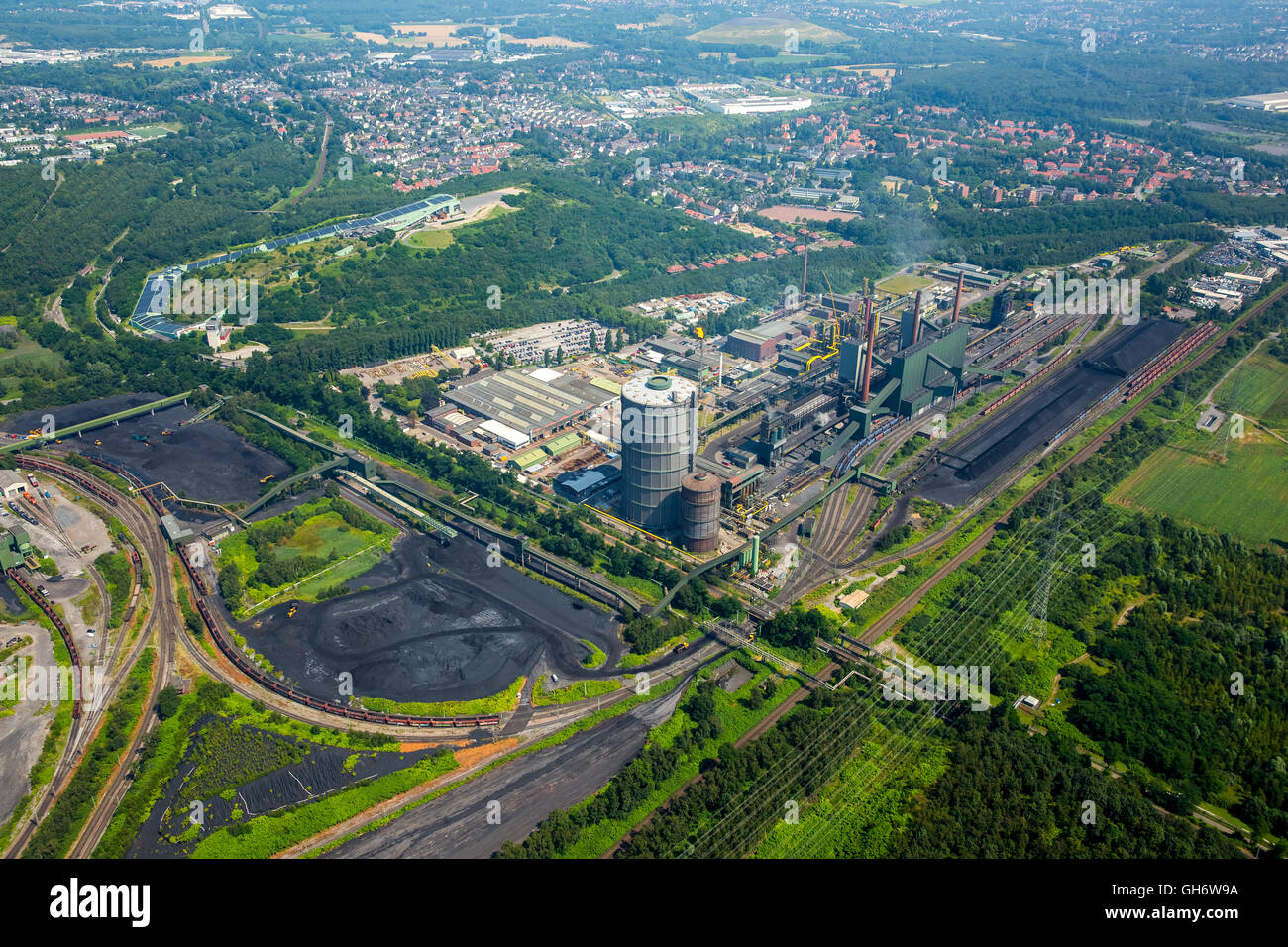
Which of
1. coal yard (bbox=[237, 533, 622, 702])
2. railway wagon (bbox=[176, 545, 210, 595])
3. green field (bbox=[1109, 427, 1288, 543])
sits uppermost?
green field (bbox=[1109, 427, 1288, 543])

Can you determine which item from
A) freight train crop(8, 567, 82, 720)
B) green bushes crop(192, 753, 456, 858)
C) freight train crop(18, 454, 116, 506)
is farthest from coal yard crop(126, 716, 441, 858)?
freight train crop(18, 454, 116, 506)

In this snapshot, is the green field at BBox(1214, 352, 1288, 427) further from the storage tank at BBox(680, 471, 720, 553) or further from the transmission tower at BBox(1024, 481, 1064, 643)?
the storage tank at BBox(680, 471, 720, 553)

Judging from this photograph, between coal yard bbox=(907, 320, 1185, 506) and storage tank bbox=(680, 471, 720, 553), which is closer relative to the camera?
storage tank bbox=(680, 471, 720, 553)

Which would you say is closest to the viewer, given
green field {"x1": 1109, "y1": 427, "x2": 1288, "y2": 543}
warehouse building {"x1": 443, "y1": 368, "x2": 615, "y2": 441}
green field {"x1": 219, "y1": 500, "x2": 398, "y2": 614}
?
green field {"x1": 219, "y1": 500, "x2": 398, "y2": 614}

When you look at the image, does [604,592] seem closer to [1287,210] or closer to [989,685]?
[989,685]

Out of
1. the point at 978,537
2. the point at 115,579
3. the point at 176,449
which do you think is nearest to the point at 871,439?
the point at 978,537

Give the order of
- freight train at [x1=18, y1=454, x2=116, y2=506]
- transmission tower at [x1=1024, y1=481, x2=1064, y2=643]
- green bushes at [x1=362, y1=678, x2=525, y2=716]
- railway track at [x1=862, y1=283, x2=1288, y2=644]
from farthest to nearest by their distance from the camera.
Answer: freight train at [x1=18, y1=454, x2=116, y2=506], railway track at [x1=862, y1=283, x2=1288, y2=644], transmission tower at [x1=1024, y1=481, x2=1064, y2=643], green bushes at [x1=362, y1=678, x2=525, y2=716]

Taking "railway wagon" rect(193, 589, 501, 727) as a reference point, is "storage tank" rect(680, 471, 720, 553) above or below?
above
